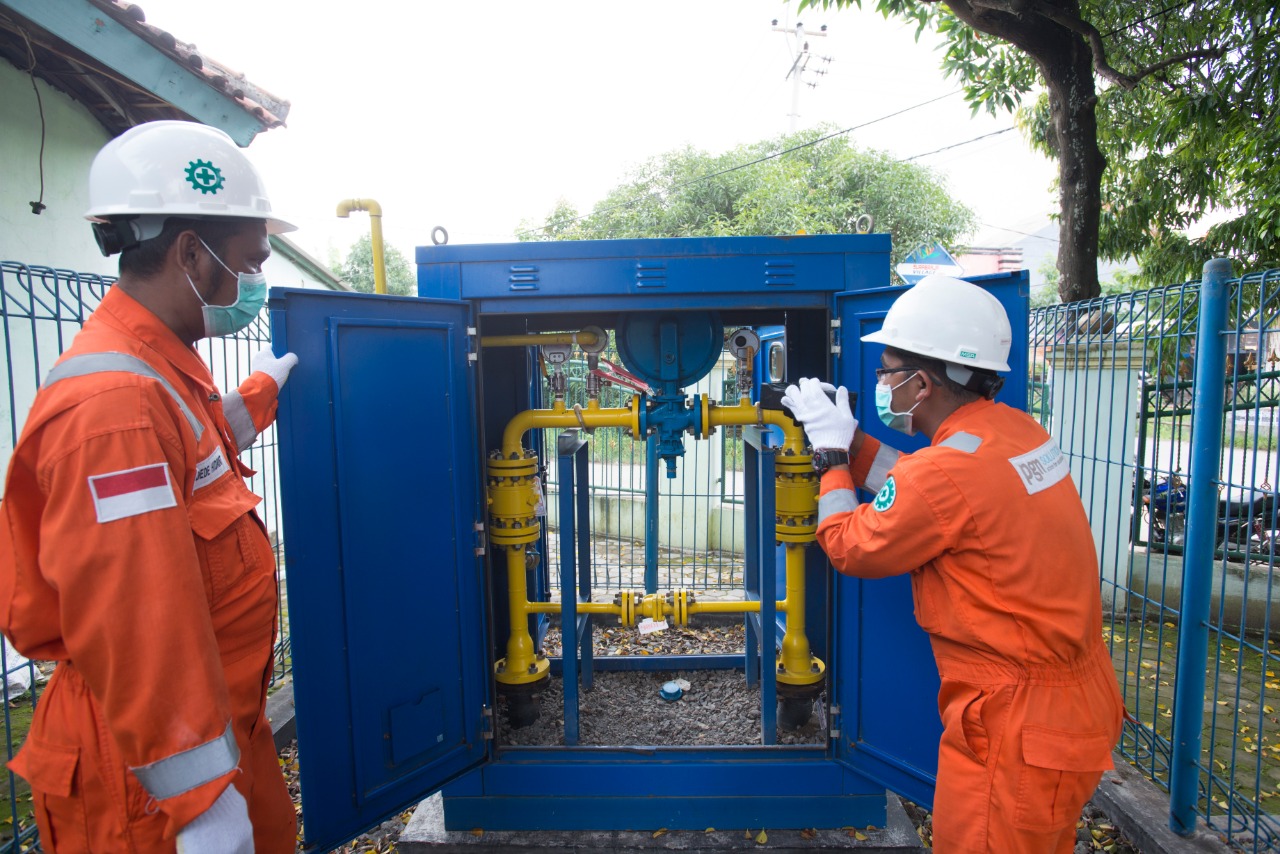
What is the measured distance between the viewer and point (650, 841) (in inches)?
113

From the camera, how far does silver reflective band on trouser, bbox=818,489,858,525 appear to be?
206 cm

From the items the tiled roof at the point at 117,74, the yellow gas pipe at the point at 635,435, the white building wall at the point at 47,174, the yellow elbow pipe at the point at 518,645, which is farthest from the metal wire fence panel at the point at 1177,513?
the white building wall at the point at 47,174

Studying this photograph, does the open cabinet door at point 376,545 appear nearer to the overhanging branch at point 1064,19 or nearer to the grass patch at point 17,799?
the grass patch at point 17,799

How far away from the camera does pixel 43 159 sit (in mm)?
4297

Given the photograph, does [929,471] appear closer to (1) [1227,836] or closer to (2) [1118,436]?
(1) [1227,836]

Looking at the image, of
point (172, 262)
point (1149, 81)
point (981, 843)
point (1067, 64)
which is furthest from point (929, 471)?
point (1149, 81)

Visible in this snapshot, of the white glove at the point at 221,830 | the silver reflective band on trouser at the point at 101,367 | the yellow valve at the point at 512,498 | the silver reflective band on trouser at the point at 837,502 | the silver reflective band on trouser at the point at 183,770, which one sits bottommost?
the white glove at the point at 221,830

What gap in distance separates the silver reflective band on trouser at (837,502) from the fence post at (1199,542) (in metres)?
1.56

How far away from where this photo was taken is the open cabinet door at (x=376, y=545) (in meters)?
2.22

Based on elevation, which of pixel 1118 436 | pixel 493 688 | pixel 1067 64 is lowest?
pixel 493 688

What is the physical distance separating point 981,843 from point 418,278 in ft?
8.13

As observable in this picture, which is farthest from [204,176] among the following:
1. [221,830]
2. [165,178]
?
[221,830]

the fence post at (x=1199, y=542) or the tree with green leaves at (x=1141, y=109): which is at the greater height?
the tree with green leaves at (x=1141, y=109)

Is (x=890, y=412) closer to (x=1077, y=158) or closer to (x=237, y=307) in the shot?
(x=237, y=307)
